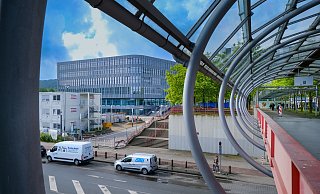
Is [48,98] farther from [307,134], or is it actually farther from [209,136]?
[307,134]

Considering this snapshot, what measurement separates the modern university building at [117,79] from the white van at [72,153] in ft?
140

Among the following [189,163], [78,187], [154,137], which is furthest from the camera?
[154,137]

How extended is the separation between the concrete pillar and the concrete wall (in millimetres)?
23452

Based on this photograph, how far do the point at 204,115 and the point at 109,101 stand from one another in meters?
48.0

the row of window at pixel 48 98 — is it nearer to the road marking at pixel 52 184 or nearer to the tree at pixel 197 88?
the tree at pixel 197 88

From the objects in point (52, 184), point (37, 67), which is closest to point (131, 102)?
point (52, 184)

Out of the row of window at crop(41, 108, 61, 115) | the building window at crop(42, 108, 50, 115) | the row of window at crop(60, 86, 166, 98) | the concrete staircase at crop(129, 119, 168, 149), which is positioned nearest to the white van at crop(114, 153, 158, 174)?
the concrete staircase at crop(129, 119, 168, 149)

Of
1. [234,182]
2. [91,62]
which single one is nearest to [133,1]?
[234,182]

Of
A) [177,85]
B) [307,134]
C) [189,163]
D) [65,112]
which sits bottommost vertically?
[189,163]

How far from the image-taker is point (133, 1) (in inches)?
120

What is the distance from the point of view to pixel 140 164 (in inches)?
778

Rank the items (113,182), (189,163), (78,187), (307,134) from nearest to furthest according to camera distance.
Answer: (307,134) < (78,187) < (113,182) < (189,163)

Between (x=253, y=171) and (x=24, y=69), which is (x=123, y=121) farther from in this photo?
(x=24, y=69)

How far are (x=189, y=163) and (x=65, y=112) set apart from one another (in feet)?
70.8
